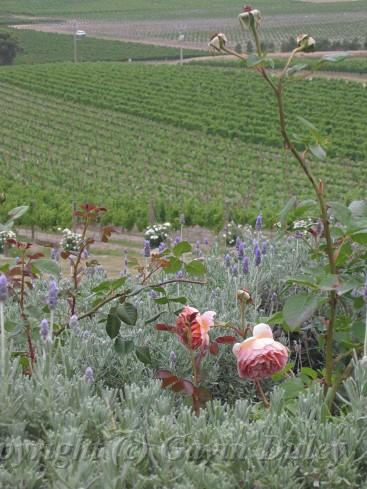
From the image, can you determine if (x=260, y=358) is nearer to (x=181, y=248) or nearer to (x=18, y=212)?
(x=181, y=248)

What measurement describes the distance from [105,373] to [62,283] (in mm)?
1240

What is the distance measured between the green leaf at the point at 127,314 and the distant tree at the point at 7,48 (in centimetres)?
6258

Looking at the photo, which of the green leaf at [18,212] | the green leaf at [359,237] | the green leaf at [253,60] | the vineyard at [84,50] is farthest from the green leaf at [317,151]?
the vineyard at [84,50]

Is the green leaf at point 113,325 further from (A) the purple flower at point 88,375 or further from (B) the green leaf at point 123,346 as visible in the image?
(A) the purple flower at point 88,375

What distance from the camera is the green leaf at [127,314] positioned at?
2.83m

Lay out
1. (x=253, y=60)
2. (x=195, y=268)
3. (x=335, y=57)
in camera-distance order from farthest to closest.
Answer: (x=195, y=268), (x=335, y=57), (x=253, y=60)

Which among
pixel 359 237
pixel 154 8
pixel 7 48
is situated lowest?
pixel 154 8

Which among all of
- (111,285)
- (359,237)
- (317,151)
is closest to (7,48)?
(111,285)

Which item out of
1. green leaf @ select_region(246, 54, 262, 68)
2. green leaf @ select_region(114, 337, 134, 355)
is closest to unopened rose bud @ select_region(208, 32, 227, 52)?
green leaf @ select_region(246, 54, 262, 68)

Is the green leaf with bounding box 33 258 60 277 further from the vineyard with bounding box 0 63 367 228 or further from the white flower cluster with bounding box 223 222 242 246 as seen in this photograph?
the vineyard with bounding box 0 63 367 228

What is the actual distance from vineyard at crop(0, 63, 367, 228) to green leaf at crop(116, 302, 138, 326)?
10422mm

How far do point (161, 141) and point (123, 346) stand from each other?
27069 millimetres

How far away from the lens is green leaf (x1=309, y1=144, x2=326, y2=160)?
2749 mm

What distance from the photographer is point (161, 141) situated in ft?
97.2
